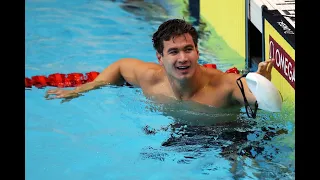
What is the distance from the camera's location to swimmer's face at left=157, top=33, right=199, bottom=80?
3.24m

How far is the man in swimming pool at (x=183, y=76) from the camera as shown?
10.6ft

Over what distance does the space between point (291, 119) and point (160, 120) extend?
28.9 inches

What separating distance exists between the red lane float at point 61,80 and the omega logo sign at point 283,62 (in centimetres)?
52

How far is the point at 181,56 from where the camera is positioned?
323 centimetres

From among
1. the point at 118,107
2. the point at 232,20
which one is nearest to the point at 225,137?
the point at 118,107

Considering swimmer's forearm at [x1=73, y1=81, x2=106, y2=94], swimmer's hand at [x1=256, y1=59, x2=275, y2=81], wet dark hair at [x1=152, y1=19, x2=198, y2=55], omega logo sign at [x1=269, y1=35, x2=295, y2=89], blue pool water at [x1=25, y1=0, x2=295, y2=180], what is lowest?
blue pool water at [x1=25, y1=0, x2=295, y2=180]

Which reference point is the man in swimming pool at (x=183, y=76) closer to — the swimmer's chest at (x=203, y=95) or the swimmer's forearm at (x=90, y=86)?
the swimmer's chest at (x=203, y=95)

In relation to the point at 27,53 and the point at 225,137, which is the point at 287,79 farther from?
the point at 27,53

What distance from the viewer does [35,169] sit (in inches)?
140

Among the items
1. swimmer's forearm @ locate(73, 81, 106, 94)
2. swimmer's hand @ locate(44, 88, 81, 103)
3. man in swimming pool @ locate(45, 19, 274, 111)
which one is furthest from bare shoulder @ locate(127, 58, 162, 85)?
swimmer's hand @ locate(44, 88, 81, 103)

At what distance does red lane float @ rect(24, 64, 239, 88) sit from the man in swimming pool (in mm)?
798

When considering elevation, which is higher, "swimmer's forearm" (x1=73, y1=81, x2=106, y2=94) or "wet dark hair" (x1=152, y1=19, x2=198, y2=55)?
"wet dark hair" (x1=152, y1=19, x2=198, y2=55)

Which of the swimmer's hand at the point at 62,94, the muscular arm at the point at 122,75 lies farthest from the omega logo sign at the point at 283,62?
the swimmer's hand at the point at 62,94

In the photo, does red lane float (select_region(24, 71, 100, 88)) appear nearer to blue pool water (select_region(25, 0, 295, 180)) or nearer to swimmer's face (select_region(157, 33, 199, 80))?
blue pool water (select_region(25, 0, 295, 180))
